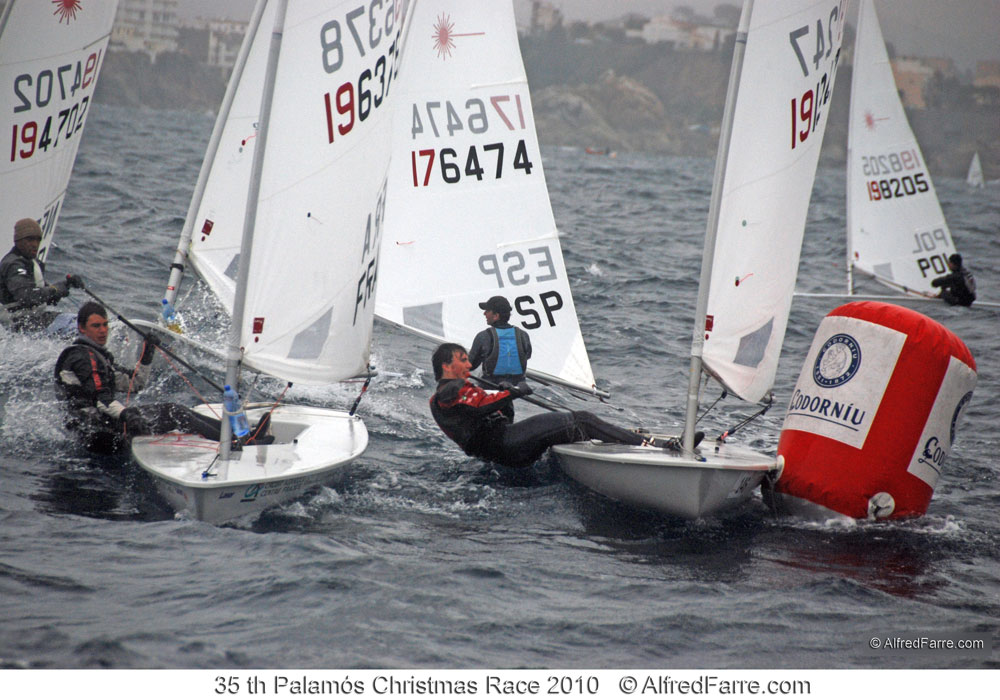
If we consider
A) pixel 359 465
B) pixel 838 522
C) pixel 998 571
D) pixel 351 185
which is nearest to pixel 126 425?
pixel 359 465

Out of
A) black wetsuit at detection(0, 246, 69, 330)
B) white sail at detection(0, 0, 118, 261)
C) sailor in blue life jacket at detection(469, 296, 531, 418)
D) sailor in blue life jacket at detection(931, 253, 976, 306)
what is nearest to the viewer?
sailor in blue life jacket at detection(469, 296, 531, 418)

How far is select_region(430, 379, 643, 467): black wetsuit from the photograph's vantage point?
5.99 meters

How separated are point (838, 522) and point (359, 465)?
9.70 ft

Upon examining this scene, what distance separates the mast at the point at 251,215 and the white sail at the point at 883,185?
29.8ft

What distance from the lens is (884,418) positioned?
552 centimetres

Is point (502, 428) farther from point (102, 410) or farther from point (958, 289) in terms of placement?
point (958, 289)

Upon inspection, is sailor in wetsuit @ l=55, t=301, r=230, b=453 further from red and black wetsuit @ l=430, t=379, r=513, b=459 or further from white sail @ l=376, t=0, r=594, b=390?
white sail @ l=376, t=0, r=594, b=390

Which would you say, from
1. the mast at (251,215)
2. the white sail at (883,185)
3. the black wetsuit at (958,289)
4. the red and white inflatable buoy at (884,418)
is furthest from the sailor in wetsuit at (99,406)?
the black wetsuit at (958,289)

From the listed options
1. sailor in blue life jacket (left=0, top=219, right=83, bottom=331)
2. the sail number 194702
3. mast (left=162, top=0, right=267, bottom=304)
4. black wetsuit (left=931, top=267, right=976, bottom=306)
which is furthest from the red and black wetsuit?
black wetsuit (left=931, top=267, right=976, bottom=306)

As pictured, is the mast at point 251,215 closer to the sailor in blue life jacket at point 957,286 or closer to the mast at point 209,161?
the mast at point 209,161

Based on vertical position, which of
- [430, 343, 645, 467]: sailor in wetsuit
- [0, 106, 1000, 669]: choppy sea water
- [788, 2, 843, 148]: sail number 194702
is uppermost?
[788, 2, 843, 148]: sail number 194702

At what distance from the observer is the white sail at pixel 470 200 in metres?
7.41

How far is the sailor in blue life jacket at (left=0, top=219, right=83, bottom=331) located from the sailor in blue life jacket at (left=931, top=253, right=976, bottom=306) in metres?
10.3
